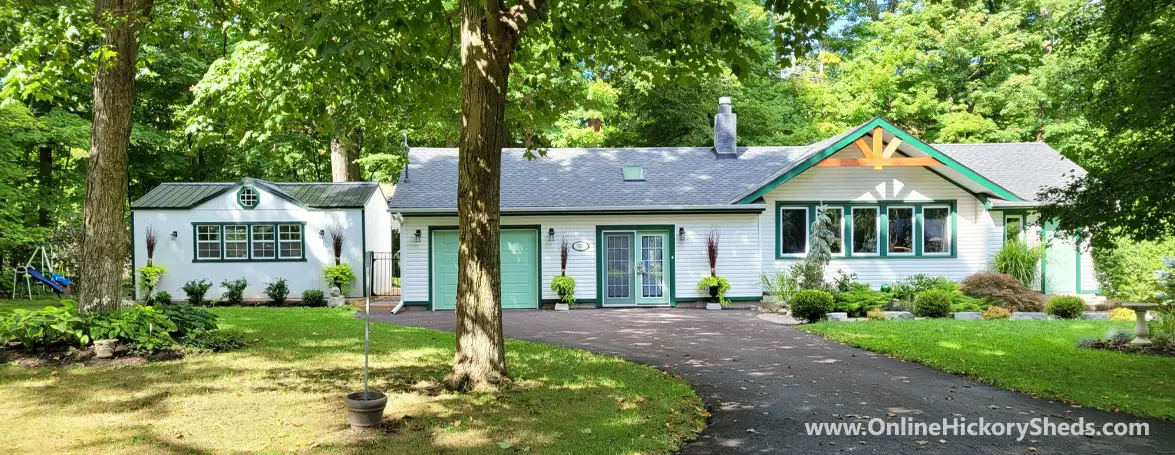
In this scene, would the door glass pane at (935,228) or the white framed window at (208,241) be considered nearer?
the door glass pane at (935,228)

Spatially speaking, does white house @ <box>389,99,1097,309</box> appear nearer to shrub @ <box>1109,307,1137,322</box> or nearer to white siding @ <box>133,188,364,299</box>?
white siding @ <box>133,188,364,299</box>

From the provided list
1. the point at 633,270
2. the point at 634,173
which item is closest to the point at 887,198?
the point at 634,173

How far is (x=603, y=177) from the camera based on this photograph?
19.0 m

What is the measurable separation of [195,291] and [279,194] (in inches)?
124

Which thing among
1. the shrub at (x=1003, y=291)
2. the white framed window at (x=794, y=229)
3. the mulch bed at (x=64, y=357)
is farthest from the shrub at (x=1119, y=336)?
the mulch bed at (x=64, y=357)

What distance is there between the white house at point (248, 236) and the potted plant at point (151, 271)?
0.39ft

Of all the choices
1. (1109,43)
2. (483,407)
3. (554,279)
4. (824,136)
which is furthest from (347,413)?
(824,136)

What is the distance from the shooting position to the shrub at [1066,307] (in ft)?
46.4

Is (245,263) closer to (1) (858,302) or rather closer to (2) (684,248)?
(2) (684,248)

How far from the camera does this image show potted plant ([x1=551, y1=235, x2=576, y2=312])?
16984 millimetres

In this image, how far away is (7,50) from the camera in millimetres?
8203

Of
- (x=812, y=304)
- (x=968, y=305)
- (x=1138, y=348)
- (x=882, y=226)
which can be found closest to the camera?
(x=1138, y=348)

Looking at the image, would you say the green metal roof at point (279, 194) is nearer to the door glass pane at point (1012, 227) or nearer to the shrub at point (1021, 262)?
the shrub at point (1021, 262)

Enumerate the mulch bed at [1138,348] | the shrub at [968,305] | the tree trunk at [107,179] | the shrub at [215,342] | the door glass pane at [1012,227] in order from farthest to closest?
the door glass pane at [1012,227], the shrub at [968,305], the shrub at [215,342], the mulch bed at [1138,348], the tree trunk at [107,179]
